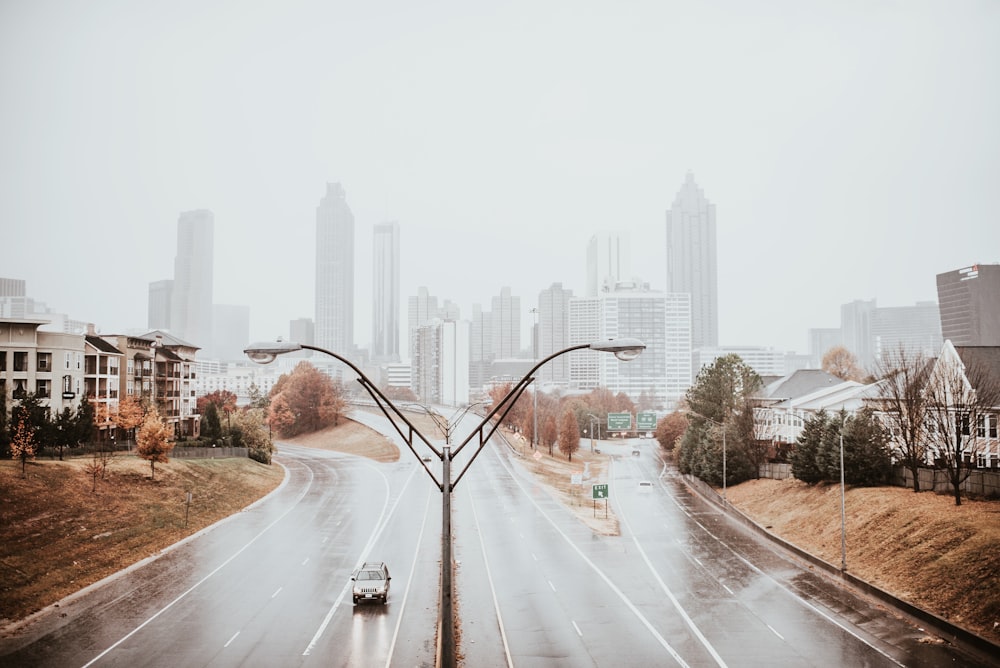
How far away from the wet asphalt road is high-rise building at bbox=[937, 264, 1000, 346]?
3312 inches

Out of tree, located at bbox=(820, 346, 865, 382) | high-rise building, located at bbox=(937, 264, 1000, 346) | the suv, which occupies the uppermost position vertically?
high-rise building, located at bbox=(937, 264, 1000, 346)

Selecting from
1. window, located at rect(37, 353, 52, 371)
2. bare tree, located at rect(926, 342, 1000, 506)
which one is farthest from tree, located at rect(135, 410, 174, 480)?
bare tree, located at rect(926, 342, 1000, 506)

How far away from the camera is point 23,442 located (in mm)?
43938

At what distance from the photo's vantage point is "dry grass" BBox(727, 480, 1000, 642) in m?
29.0

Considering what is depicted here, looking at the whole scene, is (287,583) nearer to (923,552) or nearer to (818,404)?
(923,552)

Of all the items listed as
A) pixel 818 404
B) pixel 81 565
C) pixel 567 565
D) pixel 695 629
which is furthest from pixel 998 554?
pixel 818 404

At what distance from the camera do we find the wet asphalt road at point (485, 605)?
2522 cm

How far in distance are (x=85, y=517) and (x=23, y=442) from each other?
21.2ft

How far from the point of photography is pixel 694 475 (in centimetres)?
7894

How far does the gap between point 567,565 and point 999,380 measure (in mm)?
32203

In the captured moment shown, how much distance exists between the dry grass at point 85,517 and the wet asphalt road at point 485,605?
1.69 metres

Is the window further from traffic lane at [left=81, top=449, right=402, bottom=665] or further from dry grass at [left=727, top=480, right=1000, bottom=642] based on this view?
dry grass at [left=727, top=480, right=1000, bottom=642]

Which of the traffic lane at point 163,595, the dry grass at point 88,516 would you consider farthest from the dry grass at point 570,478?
the dry grass at point 88,516

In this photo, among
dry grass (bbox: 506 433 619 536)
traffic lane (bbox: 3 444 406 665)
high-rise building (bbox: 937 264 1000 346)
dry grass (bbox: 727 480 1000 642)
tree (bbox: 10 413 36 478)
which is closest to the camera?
traffic lane (bbox: 3 444 406 665)
